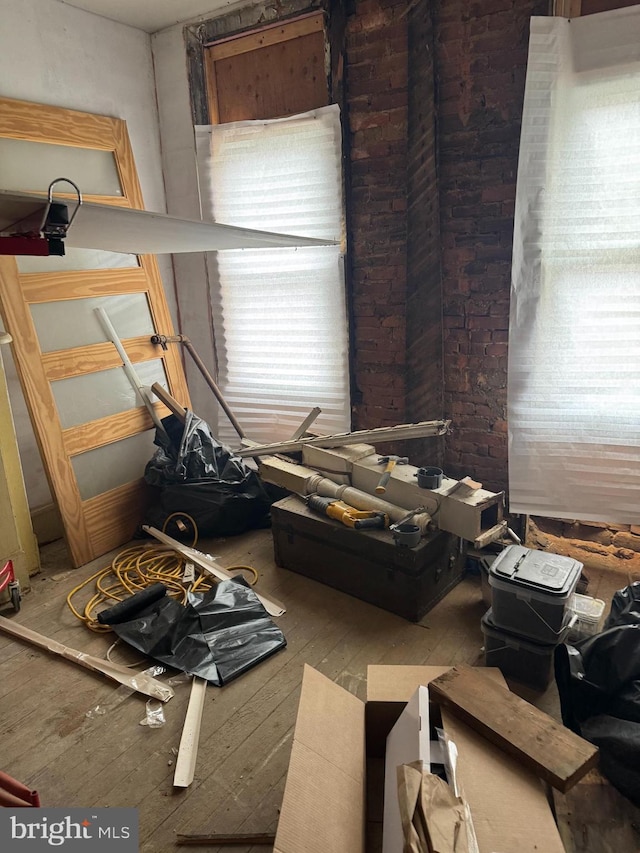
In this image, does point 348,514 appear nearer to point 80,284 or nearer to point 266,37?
point 80,284

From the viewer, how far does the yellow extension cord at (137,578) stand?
273cm

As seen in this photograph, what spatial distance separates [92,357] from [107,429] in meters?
0.41

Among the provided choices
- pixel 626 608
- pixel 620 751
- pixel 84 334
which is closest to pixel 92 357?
pixel 84 334

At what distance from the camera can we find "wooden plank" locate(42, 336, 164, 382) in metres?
3.02

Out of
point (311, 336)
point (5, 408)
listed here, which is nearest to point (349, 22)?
point (311, 336)

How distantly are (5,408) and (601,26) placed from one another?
3161mm

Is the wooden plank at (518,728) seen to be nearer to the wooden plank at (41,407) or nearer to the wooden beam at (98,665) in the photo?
the wooden beam at (98,665)

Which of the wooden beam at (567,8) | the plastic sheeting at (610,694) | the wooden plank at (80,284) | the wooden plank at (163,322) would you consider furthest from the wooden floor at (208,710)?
the wooden beam at (567,8)

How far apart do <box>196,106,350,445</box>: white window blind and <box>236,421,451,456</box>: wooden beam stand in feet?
1.55

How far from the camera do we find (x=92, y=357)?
3207mm

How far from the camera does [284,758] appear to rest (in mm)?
1892

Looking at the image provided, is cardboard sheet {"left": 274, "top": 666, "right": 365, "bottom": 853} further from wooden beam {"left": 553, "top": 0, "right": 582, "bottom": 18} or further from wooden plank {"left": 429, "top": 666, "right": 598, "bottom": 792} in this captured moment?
wooden beam {"left": 553, "top": 0, "right": 582, "bottom": 18}

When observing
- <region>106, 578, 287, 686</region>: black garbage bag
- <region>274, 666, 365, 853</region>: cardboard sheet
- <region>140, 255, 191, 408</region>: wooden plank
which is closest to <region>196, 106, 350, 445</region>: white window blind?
<region>140, 255, 191, 408</region>: wooden plank

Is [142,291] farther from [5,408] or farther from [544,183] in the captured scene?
[544,183]
